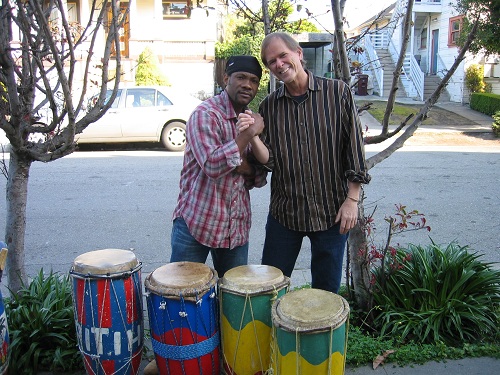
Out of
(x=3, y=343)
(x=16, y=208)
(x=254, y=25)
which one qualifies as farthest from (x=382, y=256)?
(x=16, y=208)

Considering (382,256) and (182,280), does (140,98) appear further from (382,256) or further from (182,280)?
(182,280)

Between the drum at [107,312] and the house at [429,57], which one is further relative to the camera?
the house at [429,57]

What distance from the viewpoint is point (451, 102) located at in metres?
22.3

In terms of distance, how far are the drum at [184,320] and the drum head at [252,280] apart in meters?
0.09

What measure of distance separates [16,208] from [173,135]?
927cm

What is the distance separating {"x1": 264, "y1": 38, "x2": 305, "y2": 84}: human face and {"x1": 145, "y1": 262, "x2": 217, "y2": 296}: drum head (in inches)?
43.6

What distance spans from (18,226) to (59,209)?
166 inches

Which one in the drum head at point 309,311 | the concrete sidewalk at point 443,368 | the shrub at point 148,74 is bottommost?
the concrete sidewalk at point 443,368

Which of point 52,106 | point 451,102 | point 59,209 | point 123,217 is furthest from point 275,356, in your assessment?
point 451,102

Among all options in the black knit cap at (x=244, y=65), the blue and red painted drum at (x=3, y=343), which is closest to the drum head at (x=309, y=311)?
the black knit cap at (x=244, y=65)

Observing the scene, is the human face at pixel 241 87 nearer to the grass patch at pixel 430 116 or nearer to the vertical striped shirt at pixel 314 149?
the vertical striped shirt at pixel 314 149

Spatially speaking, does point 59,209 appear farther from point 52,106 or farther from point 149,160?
point 52,106

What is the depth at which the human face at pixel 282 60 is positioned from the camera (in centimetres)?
274

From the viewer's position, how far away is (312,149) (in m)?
2.86
